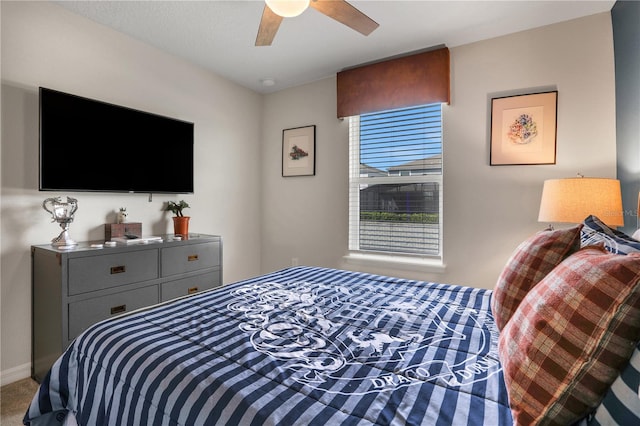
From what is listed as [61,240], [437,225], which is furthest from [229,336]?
[437,225]

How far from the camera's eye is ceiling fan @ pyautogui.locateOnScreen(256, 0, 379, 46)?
1.64m

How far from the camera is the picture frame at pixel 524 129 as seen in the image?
245 centimetres

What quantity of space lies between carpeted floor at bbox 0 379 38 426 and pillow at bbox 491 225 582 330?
247 centimetres

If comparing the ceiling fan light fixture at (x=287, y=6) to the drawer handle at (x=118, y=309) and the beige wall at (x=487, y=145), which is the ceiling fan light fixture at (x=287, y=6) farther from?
the drawer handle at (x=118, y=309)

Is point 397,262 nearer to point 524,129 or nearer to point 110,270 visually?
point 524,129

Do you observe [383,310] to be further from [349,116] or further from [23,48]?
[23,48]

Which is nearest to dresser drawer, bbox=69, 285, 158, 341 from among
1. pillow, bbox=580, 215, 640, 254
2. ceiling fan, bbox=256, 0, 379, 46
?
ceiling fan, bbox=256, 0, 379, 46

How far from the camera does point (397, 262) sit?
3.08 m

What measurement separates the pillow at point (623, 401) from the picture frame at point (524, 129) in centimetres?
233

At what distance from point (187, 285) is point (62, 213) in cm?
102

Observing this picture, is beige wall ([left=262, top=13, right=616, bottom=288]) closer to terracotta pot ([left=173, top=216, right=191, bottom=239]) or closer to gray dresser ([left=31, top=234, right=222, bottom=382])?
terracotta pot ([left=173, top=216, right=191, bottom=239])

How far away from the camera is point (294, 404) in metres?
0.77

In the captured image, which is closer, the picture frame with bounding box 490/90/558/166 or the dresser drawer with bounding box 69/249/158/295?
the dresser drawer with bounding box 69/249/158/295

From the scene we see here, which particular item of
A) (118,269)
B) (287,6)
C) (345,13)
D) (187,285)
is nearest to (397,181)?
(345,13)
